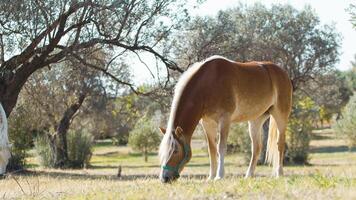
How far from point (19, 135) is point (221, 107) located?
19169 mm

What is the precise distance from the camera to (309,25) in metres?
36.4

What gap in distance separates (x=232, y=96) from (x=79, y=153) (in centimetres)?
2500

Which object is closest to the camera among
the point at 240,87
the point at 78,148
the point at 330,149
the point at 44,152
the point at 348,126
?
the point at 240,87

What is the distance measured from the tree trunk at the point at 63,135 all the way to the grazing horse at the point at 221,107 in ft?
71.1

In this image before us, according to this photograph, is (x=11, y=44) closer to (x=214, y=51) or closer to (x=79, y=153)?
(x=214, y=51)

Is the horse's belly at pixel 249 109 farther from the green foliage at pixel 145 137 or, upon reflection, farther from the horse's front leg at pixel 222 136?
the green foliage at pixel 145 137

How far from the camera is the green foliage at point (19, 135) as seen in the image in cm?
2612

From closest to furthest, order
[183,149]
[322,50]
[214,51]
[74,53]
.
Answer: [183,149] → [74,53] → [214,51] → [322,50]

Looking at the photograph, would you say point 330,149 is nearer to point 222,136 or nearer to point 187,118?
point 222,136

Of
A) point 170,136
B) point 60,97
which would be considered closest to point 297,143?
point 60,97

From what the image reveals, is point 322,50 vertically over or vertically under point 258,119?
over

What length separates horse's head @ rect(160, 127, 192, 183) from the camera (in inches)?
330

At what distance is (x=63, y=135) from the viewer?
3203 centimetres

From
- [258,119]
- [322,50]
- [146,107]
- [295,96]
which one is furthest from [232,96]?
[146,107]
